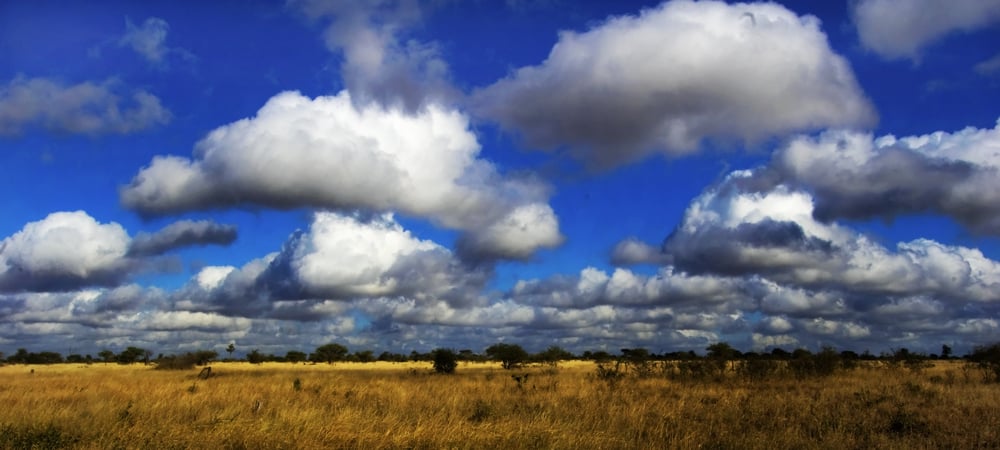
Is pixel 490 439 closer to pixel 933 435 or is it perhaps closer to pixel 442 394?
pixel 933 435

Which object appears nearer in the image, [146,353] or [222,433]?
[222,433]

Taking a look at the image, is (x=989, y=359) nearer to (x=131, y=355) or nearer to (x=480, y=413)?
(x=480, y=413)

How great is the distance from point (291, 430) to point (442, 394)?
10.2 meters

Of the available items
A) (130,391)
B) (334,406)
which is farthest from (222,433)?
(130,391)

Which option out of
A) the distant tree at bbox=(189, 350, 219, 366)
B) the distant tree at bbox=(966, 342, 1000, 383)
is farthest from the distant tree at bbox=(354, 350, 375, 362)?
the distant tree at bbox=(966, 342, 1000, 383)

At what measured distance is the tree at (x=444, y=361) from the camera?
56.0m

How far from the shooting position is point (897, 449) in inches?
460

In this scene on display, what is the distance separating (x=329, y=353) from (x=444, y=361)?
209 ft

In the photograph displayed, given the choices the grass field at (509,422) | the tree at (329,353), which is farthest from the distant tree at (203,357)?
the grass field at (509,422)

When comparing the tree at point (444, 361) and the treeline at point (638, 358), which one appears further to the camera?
the tree at point (444, 361)

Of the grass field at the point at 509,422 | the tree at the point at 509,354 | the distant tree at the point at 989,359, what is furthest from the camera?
the tree at the point at 509,354

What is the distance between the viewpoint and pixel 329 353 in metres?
115

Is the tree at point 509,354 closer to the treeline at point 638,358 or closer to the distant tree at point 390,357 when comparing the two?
the treeline at point 638,358

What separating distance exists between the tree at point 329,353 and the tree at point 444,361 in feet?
202
